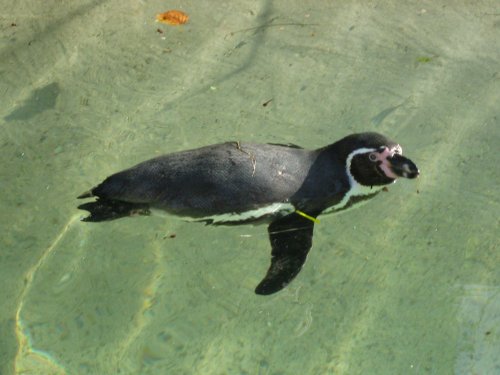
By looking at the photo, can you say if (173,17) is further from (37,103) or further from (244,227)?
(244,227)

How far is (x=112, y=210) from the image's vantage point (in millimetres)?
2467

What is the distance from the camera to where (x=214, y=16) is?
371 cm

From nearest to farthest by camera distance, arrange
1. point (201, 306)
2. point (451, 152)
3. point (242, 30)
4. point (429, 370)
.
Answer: point (429, 370)
point (201, 306)
point (451, 152)
point (242, 30)

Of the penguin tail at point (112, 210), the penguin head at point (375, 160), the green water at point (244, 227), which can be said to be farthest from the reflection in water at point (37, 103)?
the penguin head at point (375, 160)

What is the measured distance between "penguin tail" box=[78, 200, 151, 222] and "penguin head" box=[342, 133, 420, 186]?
0.82m

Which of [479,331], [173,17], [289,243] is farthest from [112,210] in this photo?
[173,17]

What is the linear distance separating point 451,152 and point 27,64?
7.17ft

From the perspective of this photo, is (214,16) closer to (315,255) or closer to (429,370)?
(315,255)

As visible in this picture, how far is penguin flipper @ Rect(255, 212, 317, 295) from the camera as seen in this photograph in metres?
2.50

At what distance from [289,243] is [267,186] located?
30cm

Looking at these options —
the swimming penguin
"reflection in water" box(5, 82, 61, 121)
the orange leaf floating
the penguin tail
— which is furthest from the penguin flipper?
the orange leaf floating

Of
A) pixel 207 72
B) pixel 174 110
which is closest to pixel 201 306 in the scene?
pixel 174 110

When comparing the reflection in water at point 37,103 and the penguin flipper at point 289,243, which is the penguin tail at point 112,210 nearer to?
the penguin flipper at point 289,243

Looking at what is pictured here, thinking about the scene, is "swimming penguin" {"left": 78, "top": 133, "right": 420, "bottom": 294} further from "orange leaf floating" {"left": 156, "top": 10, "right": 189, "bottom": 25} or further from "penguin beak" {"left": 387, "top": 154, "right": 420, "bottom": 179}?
"orange leaf floating" {"left": 156, "top": 10, "right": 189, "bottom": 25}
